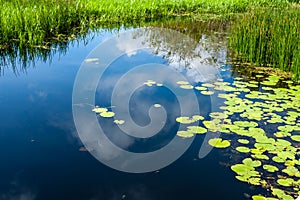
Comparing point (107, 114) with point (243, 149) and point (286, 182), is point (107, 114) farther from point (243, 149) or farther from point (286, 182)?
point (286, 182)

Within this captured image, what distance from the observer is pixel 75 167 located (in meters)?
3.10

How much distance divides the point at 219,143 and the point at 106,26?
728cm

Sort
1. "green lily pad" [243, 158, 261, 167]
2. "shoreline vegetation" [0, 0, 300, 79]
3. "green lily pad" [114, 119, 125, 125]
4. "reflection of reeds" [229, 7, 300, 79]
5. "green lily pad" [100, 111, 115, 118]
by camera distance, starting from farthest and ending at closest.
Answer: "shoreline vegetation" [0, 0, 300, 79], "reflection of reeds" [229, 7, 300, 79], "green lily pad" [100, 111, 115, 118], "green lily pad" [114, 119, 125, 125], "green lily pad" [243, 158, 261, 167]

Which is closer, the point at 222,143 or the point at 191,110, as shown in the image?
the point at 222,143

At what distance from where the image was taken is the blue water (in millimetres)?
2773

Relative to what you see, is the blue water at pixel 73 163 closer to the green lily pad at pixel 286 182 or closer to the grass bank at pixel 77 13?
the green lily pad at pixel 286 182

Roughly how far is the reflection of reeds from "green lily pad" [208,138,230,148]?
277cm

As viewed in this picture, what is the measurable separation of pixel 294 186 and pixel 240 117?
1.44m

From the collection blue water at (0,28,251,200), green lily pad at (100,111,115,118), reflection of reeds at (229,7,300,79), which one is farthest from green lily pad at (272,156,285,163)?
reflection of reeds at (229,7,300,79)

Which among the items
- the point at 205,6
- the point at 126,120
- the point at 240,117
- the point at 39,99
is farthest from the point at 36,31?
the point at 205,6

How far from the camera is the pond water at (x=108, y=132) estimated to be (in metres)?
2.84

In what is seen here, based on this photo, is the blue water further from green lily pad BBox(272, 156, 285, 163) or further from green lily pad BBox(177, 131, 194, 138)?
green lily pad BBox(272, 156, 285, 163)

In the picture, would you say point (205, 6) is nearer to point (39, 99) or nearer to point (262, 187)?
point (39, 99)

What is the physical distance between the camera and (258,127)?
393 cm
